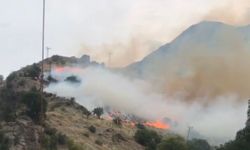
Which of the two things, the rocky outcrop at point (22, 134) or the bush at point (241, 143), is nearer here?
the bush at point (241, 143)

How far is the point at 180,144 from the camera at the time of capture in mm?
176500

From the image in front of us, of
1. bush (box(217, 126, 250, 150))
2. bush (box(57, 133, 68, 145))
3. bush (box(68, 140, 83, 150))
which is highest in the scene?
bush (box(57, 133, 68, 145))

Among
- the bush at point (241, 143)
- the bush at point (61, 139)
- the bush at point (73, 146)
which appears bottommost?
the bush at point (241, 143)

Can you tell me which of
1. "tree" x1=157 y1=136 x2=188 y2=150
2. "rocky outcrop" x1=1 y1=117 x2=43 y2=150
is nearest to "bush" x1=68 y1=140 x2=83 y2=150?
"rocky outcrop" x1=1 y1=117 x2=43 y2=150

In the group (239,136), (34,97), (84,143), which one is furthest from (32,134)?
(239,136)

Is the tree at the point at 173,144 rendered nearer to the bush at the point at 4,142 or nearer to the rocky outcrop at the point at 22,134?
the rocky outcrop at the point at 22,134

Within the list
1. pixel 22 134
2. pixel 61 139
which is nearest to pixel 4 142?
pixel 22 134

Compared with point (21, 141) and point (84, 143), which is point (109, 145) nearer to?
point (84, 143)

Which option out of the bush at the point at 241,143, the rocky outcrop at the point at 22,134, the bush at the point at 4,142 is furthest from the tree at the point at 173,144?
the bush at the point at 4,142

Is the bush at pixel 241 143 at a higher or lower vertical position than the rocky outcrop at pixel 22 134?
lower

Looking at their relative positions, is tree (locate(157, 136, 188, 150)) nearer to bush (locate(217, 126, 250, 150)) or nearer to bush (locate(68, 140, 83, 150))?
bush (locate(68, 140, 83, 150))

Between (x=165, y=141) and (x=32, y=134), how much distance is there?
39.0 meters

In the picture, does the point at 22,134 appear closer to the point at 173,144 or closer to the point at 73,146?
the point at 73,146

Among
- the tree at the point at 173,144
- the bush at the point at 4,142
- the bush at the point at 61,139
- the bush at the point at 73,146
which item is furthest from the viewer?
the tree at the point at 173,144
